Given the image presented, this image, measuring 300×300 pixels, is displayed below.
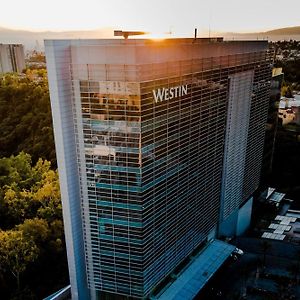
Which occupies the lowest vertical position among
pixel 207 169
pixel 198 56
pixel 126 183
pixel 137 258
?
pixel 137 258

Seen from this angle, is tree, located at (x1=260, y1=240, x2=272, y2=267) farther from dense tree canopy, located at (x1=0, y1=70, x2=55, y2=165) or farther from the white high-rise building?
the white high-rise building

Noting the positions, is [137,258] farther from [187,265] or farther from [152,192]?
[187,265]

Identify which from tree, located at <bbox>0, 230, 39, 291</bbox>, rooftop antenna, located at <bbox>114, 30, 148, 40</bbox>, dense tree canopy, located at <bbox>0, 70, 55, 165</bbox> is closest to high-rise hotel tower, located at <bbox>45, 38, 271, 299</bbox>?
rooftop antenna, located at <bbox>114, 30, 148, 40</bbox>

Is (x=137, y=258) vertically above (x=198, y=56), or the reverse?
(x=198, y=56)

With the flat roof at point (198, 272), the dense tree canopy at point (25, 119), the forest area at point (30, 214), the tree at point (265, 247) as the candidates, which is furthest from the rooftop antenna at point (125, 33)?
the dense tree canopy at point (25, 119)

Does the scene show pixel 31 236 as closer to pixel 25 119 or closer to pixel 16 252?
pixel 16 252

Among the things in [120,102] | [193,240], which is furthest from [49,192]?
[120,102]
